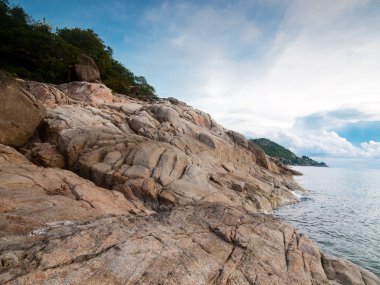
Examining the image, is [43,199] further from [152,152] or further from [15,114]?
[15,114]

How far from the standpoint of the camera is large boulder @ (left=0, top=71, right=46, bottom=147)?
23.2 metres

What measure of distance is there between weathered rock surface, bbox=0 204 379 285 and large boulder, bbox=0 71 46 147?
17875mm

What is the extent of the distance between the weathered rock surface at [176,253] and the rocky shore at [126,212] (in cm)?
3

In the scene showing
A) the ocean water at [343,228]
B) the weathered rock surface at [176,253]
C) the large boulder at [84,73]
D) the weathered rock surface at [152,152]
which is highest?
the large boulder at [84,73]

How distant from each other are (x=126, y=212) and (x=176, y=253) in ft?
25.9

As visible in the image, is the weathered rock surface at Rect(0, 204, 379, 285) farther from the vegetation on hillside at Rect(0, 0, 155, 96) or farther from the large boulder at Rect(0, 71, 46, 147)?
the vegetation on hillside at Rect(0, 0, 155, 96)

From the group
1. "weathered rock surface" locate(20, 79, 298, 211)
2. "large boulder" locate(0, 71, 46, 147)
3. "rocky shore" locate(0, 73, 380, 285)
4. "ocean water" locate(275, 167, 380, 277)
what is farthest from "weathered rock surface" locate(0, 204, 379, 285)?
"large boulder" locate(0, 71, 46, 147)

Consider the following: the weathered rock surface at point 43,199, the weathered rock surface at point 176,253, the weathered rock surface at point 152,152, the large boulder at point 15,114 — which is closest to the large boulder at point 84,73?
the weathered rock surface at point 152,152

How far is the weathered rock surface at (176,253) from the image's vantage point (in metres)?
6.91

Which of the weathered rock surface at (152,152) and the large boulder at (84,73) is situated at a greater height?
the large boulder at (84,73)

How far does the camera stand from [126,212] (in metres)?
15.6

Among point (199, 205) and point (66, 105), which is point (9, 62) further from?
point (199, 205)

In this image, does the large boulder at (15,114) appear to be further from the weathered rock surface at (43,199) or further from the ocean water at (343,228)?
the ocean water at (343,228)

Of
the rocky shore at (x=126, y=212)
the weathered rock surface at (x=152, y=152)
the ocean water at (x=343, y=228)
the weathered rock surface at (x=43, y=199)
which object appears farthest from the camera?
the weathered rock surface at (x=152, y=152)
